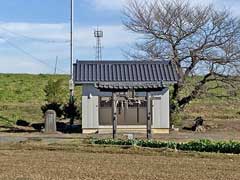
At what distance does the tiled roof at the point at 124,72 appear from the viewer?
31.2m

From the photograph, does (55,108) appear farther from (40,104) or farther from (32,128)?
(40,104)

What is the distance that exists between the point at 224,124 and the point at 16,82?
33825 millimetres

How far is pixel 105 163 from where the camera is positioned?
52.5ft

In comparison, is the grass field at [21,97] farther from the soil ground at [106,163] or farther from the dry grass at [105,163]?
the dry grass at [105,163]

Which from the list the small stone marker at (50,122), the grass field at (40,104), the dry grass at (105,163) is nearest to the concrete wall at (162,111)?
the grass field at (40,104)

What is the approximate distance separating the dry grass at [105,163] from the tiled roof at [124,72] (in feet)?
33.2

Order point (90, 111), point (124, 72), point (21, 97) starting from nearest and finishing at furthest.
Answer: point (90, 111), point (124, 72), point (21, 97)

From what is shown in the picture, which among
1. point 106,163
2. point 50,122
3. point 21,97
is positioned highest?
point 21,97

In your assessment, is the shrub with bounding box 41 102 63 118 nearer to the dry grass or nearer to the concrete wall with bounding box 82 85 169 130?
the concrete wall with bounding box 82 85 169 130


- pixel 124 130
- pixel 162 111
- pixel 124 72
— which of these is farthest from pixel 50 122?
pixel 162 111

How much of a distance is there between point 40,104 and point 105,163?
3123 centimetres

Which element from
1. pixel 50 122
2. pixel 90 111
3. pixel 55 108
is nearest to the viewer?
pixel 50 122

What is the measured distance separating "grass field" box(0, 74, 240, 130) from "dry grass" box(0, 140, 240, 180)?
A: 590 inches

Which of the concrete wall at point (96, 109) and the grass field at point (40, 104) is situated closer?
the concrete wall at point (96, 109)
